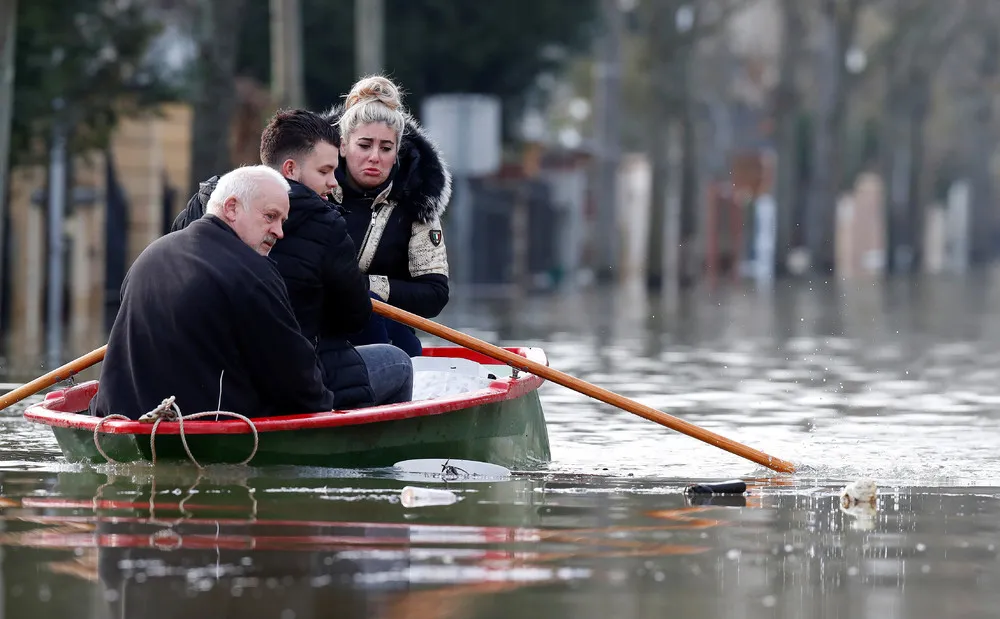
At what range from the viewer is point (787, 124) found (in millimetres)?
59062

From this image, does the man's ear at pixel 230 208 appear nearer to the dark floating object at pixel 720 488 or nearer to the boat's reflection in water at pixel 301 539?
the boat's reflection in water at pixel 301 539

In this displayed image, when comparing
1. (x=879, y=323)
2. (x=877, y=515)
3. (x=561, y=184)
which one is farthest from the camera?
(x=561, y=184)

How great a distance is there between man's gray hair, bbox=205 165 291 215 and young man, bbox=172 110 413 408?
359 millimetres

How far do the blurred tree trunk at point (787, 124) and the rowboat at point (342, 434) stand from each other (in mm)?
46413

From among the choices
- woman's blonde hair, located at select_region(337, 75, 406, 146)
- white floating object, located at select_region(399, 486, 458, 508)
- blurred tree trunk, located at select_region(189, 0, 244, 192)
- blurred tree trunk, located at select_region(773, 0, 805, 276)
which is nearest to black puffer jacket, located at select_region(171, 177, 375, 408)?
woman's blonde hair, located at select_region(337, 75, 406, 146)

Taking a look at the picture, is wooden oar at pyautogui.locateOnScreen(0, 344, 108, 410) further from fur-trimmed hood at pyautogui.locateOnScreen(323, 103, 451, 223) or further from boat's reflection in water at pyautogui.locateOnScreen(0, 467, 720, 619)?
fur-trimmed hood at pyautogui.locateOnScreen(323, 103, 451, 223)

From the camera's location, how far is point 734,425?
44.1ft

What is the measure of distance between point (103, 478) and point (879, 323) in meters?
21.0

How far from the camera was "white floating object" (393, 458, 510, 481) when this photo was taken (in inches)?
390

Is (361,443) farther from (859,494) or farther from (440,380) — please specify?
(859,494)

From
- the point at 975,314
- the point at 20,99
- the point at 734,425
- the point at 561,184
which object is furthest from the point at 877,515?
the point at 561,184

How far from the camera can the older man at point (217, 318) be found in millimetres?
9180

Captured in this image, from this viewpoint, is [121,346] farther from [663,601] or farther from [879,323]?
[879,323]

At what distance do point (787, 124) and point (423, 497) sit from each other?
51.0 metres
